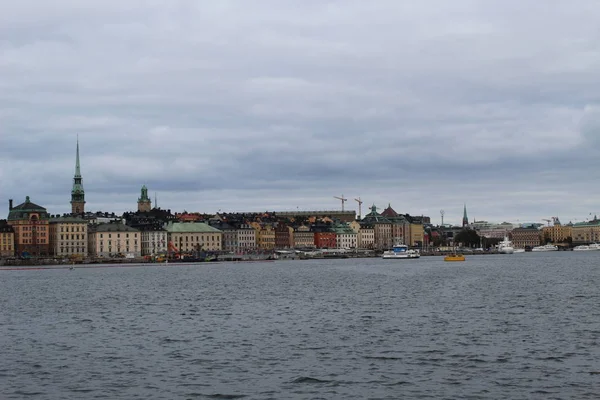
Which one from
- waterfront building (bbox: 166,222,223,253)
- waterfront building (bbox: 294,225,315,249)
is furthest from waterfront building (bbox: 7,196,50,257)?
waterfront building (bbox: 294,225,315,249)

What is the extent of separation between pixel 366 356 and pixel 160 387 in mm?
5879

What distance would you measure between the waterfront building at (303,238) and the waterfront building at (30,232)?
178 feet

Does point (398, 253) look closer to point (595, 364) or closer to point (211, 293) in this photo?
point (211, 293)

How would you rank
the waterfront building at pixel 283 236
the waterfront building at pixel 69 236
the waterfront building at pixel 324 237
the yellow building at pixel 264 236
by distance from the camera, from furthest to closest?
1. the waterfront building at pixel 324 237
2. the waterfront building at pixel 283 236
3. the yellow building at pixel 264 236
4. the waterfront building at pixel 69 236

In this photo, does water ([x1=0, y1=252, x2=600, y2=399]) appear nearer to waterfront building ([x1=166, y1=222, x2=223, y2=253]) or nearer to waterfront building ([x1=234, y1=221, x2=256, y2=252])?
waterfront building ([x1=166, y1=222, x2=223, y2=253])

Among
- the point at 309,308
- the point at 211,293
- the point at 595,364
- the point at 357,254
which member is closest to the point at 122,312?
the point at 309,308

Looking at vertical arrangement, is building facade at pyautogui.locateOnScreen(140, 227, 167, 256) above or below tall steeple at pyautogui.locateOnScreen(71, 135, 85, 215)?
below

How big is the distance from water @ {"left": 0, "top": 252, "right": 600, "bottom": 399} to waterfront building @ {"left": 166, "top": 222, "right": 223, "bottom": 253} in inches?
4603

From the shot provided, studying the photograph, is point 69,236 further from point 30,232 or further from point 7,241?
point 7,241

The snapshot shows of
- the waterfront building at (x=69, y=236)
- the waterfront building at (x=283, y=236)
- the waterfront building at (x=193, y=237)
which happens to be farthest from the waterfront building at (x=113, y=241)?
the waterfront building at (x=283, y=236)

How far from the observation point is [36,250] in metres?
149

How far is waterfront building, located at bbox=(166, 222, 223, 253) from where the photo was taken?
162 meters

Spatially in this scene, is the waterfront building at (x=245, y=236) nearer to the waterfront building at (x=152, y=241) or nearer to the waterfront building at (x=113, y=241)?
the waterfront building at (x=152, y=241)

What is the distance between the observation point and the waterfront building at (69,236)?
150750mm
